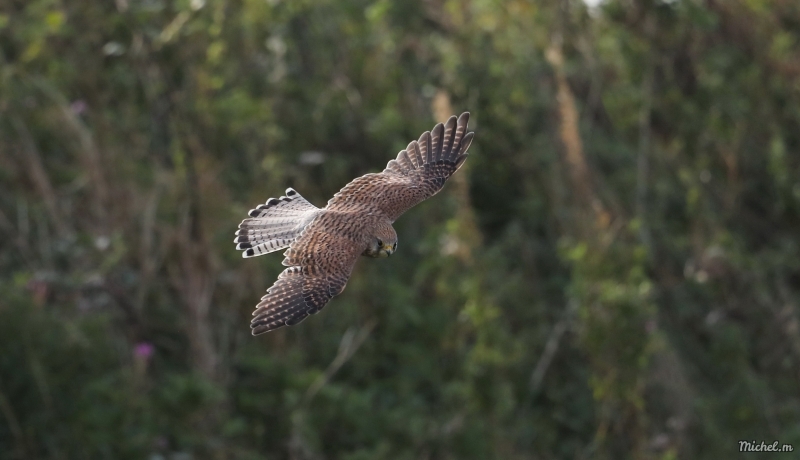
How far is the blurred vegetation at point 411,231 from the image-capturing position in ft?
30.2

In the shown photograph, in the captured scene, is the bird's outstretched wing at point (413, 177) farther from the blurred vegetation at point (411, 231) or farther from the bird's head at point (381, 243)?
the blurred vegetation at point (411, 231)

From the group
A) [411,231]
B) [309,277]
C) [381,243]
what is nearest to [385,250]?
[381,243]

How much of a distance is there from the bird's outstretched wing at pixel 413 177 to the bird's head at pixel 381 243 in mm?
207

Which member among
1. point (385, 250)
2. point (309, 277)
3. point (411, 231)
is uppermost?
point (309, 277)

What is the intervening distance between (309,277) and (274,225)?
68 centimetres

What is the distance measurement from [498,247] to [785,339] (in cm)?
291

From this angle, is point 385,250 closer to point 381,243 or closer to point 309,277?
point 381,243

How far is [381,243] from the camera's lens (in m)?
6.46

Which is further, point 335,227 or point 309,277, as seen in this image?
point 335,227

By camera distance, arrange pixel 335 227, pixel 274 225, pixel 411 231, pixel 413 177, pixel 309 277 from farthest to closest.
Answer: pixel 411 231
pixel 413 177
pixel 274 225
pixel 335 227
pixel 309 277

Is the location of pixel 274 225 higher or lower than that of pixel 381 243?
higher

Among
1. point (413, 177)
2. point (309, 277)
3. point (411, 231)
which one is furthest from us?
point (411, 231)

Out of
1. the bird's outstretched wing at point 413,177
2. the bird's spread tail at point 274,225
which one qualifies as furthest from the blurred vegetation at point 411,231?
the bird's outstretched wing at point 413,177

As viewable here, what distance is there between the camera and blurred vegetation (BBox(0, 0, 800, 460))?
9.20 meters
